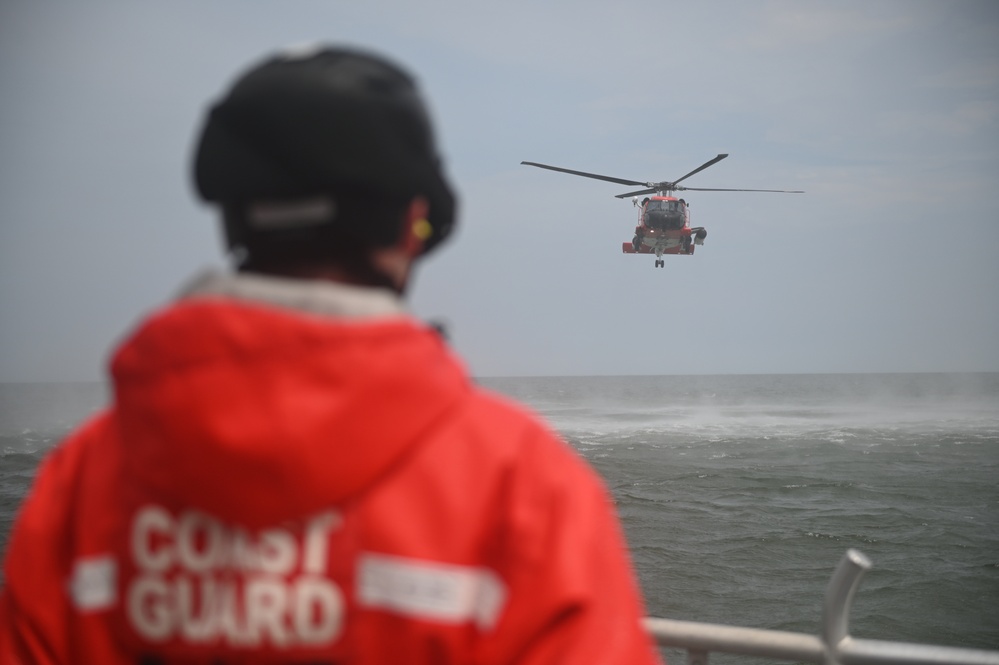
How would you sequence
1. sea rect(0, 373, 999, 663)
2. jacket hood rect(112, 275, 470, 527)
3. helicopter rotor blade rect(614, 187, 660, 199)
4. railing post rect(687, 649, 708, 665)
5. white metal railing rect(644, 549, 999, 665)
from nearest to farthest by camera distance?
jacket hood rect(112, 275, 470, 527), white metal railing rect(644, 549, 999, 665), railing post rect(687, 649, 708, 665), sea rect(0, 373, 999, 663), helicopter rotor blade rect(614, 187, 660, 199)

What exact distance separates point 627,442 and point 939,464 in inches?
644

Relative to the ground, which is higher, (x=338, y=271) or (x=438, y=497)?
(x=338, y=271)

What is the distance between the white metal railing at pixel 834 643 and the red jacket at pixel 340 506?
1.55 metres

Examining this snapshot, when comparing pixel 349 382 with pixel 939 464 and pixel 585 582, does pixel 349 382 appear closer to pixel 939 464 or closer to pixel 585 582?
pixel 585 582

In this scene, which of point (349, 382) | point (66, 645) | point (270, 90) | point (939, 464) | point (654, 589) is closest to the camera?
point (349, 382)

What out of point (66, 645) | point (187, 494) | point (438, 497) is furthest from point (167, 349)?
point (66, 645)

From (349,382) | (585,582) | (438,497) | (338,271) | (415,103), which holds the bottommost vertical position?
(585,582)

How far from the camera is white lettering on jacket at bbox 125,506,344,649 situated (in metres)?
1.16

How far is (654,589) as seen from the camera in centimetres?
1636

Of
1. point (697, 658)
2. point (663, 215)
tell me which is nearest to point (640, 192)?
point (663, 215)

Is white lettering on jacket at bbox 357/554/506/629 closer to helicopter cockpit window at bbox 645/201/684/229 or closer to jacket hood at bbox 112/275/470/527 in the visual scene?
jacket hood at bbox 112/275/470/527

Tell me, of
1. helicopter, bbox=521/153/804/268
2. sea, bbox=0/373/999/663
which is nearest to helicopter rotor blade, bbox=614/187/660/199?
helicopter, bbox=521/153/804/268

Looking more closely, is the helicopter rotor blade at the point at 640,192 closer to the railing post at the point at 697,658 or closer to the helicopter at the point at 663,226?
the helicopter at the point at 663,226

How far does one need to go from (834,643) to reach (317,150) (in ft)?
7.52
